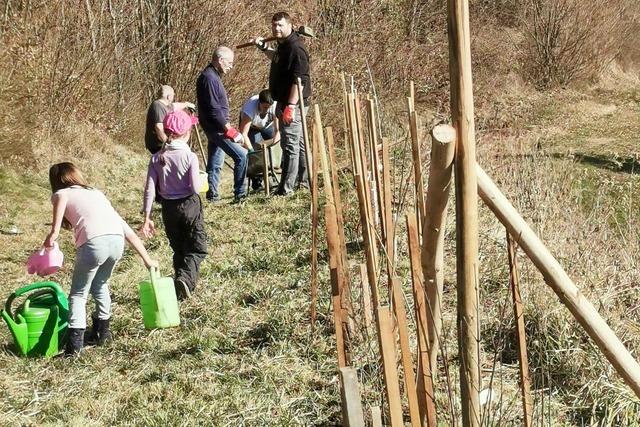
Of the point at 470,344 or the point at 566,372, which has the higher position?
the point at 470,344

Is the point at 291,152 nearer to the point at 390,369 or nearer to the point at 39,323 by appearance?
the point at 39,323

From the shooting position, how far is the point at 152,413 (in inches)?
131

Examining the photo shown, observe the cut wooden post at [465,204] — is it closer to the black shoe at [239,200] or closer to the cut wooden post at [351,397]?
the cut wooden post at [351,397]

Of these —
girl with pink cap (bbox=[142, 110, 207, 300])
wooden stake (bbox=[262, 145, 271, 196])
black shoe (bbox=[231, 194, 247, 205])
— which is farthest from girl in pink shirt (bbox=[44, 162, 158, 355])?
wooden stake (bbox=[262, 145, 271, 196])

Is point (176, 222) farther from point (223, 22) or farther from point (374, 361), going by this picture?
point (223, 22)

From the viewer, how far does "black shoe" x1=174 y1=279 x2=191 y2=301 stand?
4.79 metres

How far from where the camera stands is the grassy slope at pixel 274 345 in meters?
3.32

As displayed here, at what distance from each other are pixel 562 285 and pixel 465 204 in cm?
37

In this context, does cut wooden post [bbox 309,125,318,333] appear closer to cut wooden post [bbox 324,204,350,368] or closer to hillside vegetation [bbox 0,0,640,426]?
hillside vegetation [bbox 0,0,640,426]

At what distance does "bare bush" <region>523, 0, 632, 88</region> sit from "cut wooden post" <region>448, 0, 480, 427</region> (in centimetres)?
1718

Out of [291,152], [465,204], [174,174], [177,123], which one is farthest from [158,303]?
[291,152]

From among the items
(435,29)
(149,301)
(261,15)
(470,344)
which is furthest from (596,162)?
(470,344)

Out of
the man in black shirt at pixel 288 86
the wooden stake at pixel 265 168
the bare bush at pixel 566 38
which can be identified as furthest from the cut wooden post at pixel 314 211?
the bare bush at pixel 566 38

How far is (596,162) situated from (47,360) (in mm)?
9357
